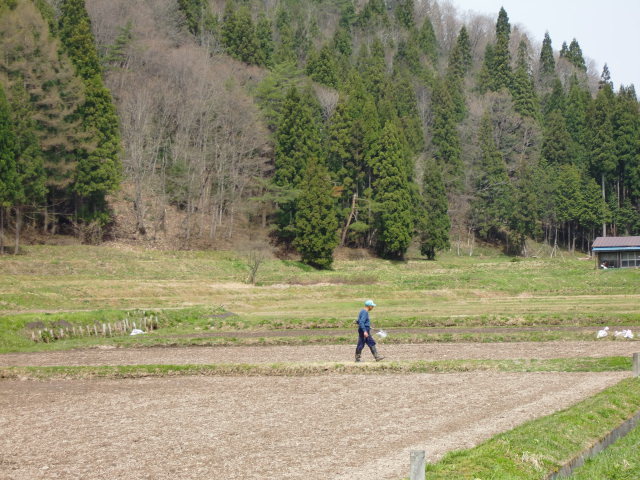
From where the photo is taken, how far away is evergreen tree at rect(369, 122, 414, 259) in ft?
236

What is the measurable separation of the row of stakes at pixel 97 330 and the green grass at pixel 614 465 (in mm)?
24589

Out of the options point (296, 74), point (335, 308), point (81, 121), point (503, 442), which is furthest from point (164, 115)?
point (503, 442)

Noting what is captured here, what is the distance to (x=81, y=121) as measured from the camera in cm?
5966

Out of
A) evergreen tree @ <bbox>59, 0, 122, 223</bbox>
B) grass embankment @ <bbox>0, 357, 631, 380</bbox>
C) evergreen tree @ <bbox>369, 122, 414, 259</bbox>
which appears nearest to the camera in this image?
grass embankment @ <bbox>0, 357, 631, 380</bbox>

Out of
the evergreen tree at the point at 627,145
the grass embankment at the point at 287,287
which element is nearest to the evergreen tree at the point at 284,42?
the evergreen tree at the point at 627,145

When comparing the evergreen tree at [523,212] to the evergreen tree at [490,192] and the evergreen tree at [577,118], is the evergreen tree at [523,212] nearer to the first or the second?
the evergreen tree at [490,192]

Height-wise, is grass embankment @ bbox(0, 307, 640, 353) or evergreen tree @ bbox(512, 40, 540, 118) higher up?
evergreen tree @ bbox(512, 40, 540, 118)

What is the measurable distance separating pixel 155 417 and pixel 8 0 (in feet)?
177

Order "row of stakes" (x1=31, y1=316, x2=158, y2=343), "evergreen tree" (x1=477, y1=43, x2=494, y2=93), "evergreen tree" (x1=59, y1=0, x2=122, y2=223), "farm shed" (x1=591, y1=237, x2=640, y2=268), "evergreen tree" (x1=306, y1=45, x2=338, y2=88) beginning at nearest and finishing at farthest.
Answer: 1. "row of stakes" (x1=31, y1=316, x2=158, y2=343)
2. "evergreen tree" (x1=59, y1=0, x2=122, y2=223)
3. "farm shed" (x1=591, y1=237, x2=640, y2=268)
4. "evergreen tree" (x1=306, y1=45, x2=338, y2=88)
5. "evergreen tree" (x1=477, y1=43, x2=494, y2=93)

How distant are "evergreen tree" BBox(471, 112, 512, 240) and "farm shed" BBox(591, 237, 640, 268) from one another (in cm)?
1932

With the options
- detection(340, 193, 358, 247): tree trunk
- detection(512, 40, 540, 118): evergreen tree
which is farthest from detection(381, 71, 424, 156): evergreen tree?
detection(512, 40, 540, 118): evergreen tree

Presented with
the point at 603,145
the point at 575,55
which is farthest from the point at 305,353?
the point at 575,55

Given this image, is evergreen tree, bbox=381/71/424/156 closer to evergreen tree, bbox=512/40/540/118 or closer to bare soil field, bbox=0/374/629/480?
evergreen tree, bbox=512/40/540/118

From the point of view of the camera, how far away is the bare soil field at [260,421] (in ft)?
39.4
